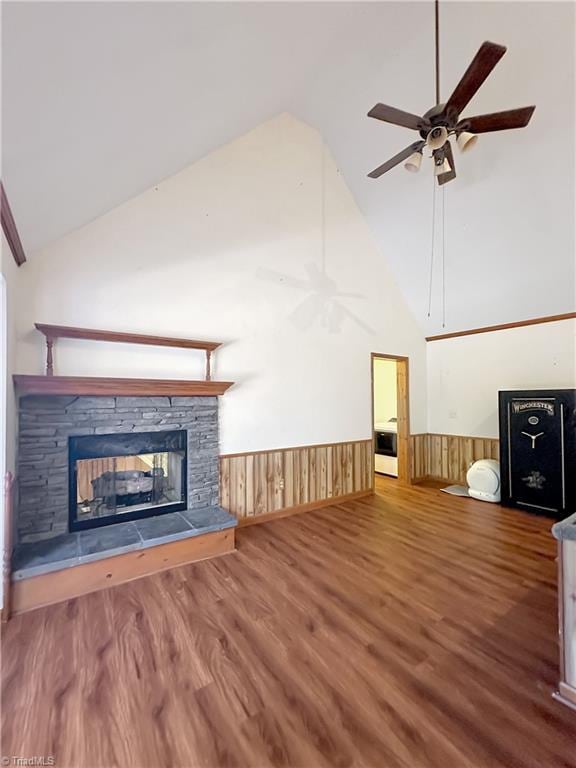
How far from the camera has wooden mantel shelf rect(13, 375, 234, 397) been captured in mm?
2539

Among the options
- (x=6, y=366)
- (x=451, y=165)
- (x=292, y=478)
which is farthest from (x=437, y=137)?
(x=292, y=478)

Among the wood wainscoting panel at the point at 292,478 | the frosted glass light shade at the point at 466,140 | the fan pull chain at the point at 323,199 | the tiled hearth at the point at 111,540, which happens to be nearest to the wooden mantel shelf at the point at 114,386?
the wood wainscoting panel at the point at 292,478

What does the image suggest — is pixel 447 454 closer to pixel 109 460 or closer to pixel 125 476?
pixel 125 476

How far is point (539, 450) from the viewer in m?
4.02

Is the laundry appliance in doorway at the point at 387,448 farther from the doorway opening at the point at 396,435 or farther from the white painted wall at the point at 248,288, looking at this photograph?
the white painted wall at the point at 248,288

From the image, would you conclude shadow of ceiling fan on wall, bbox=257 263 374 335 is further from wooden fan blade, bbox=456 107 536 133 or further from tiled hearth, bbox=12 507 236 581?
tiled hearth, bbox=12 507 236 581

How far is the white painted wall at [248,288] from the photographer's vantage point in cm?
297

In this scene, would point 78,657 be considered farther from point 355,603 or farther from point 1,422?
point 355,603

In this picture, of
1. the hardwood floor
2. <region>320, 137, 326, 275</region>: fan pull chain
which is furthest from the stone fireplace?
<region>320, 137, 326, 275</region>: fan pull chain

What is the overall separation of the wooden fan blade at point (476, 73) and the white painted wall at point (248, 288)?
2.32 meters

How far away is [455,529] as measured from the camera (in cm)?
361

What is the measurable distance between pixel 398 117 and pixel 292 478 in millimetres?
3613

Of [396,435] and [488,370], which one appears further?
[396,435]

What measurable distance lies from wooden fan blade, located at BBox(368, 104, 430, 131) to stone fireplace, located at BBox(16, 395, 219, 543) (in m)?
2.74
